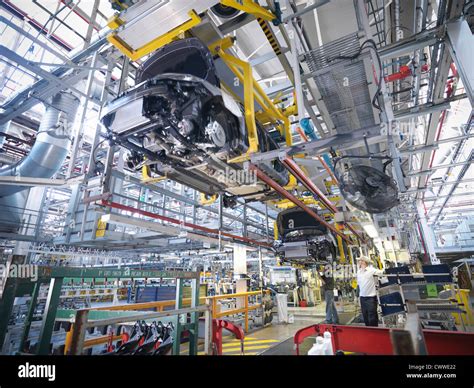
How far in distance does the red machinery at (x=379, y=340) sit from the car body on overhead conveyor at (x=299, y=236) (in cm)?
403

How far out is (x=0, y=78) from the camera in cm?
605

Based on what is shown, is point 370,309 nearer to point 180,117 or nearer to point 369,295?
point 369,295

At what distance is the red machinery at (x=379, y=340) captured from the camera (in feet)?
6.74

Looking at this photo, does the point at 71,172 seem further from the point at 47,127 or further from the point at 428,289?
the point at 428,289

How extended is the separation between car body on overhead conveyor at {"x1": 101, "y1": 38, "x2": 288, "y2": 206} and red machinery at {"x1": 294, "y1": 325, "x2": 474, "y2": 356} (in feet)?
6.60

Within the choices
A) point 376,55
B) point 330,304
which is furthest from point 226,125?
point 330,304

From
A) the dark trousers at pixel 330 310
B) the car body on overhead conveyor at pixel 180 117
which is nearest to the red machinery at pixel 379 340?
the car body on overhead conveyor at pixel 180 117

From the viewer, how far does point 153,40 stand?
8.83 feet

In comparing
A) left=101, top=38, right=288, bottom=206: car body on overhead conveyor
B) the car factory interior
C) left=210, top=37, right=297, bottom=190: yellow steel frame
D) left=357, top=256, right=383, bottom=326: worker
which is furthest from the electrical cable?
left=357, top=256, right=383, bottom=326: worker

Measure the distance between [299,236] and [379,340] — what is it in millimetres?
4553

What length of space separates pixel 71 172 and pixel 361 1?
3757mm

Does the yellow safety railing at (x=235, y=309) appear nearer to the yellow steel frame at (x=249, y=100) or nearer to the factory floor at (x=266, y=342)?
the factory floor at (x=266, y=342)

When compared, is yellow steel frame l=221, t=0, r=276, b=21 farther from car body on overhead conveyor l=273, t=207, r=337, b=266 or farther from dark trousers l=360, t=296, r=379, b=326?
dark trousers l=360, t=296, r=379, b=326
